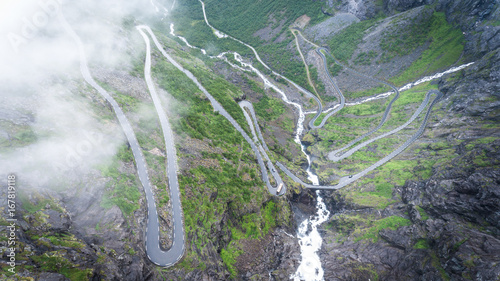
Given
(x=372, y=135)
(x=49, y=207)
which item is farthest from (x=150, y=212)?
(x=372, y=135)

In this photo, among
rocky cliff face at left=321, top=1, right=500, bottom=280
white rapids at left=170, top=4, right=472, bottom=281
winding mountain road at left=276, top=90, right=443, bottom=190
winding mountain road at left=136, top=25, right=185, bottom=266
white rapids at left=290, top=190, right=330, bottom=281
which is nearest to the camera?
winding mountain road at left=136, top=25, right=185, bottom=266

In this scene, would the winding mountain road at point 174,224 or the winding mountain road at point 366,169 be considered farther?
the winding mountain road at point 366,169

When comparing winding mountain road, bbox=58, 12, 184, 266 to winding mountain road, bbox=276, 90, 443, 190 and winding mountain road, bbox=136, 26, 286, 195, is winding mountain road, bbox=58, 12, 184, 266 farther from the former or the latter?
winding mountain road, bbox=276, 90, 443, 190

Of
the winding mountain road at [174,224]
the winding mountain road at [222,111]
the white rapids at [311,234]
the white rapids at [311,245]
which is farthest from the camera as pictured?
the winding mountain road at [222,111]

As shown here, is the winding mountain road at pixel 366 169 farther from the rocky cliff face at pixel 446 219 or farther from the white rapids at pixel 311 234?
the white rapids at pixel 311 234

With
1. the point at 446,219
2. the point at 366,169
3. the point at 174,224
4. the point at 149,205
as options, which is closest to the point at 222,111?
the point at 149,205

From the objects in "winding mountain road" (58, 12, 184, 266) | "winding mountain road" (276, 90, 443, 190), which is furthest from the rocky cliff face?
"winding mountain road" (58, 12, 184, 266)

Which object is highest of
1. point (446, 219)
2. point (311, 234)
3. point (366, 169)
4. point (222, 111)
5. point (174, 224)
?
point (222, 111)

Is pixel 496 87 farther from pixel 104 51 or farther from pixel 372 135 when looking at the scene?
pixel 104 51

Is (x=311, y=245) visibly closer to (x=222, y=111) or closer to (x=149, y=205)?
(x=149, y=205)

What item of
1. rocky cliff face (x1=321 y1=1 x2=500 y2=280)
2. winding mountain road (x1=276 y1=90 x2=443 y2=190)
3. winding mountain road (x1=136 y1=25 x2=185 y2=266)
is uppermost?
winding mountain road (x1=136 y1=25 x2=185 y2=266)

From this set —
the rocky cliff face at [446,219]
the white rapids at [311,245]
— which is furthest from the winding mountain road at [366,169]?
the white rapids at [311,245]
